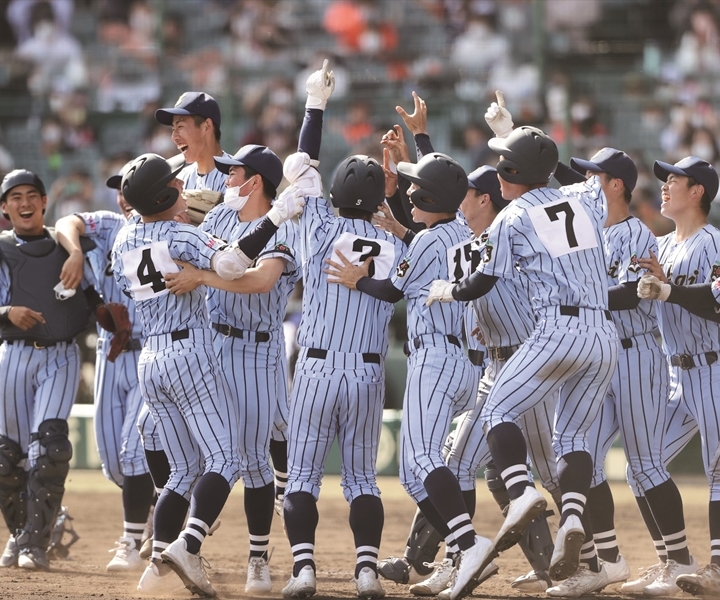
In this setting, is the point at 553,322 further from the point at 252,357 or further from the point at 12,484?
the point at 12,484

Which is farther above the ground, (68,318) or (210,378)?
(68,318)

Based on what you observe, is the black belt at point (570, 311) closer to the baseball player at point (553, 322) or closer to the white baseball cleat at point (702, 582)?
the baseball player at point (553, 322)

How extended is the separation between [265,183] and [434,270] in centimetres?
98

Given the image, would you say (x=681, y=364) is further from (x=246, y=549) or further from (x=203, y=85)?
(x=203, y=85)

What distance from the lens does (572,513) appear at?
503 centimetres

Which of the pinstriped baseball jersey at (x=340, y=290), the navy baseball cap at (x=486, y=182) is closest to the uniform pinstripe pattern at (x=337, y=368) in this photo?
the pinstriped baseball jersey at (x=340, y=290)

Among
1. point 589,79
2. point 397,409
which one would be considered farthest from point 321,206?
point 589,79

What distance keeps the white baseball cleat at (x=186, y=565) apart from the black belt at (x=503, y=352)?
5.77 ft

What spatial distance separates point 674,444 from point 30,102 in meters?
9.69

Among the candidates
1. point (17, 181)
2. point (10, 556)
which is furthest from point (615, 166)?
point (10, 556)

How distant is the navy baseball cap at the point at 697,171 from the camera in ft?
20.0

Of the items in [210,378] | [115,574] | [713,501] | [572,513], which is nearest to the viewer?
[572,513]

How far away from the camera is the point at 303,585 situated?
206 inches

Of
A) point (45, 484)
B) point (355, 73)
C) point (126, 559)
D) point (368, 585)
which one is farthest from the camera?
point (355, 73)
